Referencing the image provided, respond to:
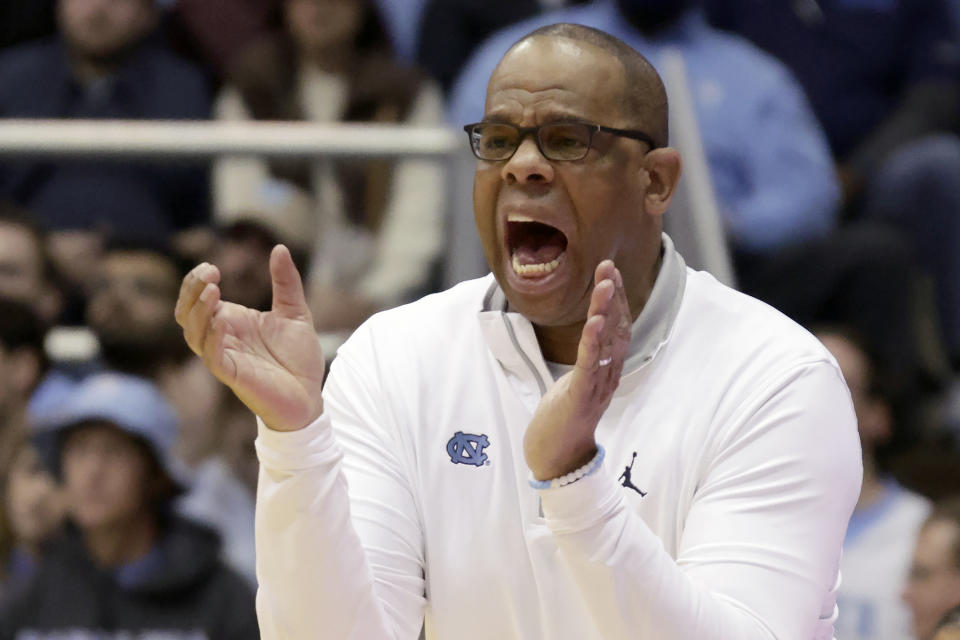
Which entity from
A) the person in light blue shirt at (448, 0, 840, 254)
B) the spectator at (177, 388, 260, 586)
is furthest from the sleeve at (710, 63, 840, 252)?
the spectator at (177, 388, 260, 586)

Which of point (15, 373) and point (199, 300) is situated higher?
point (199, 300)

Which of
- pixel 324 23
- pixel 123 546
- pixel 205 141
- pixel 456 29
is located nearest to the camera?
pixel 205 141

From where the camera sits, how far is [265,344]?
2088mm

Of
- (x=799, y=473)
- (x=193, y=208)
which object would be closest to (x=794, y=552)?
(x=799, y=473)

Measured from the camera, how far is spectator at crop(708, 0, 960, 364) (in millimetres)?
4961

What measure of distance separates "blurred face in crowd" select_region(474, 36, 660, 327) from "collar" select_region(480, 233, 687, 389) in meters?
0.05

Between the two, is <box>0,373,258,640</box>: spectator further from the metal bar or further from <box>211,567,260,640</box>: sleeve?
the metal bar

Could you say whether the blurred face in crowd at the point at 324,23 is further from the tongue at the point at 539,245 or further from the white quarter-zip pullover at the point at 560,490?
the tongue at the point at 539,245

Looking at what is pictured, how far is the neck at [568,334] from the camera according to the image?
2.49m

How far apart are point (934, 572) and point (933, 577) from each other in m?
0.01

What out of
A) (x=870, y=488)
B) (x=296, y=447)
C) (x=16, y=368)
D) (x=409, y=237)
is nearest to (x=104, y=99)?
(x=16, y=368)

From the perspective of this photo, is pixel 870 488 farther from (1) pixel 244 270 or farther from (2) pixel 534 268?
(2) pixel 534 268

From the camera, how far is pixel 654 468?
7.63 ft

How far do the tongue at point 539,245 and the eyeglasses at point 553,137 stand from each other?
14cm
